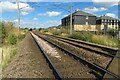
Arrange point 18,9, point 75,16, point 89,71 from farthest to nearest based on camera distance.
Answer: point 75,16 → point 18,9 → point 89,71

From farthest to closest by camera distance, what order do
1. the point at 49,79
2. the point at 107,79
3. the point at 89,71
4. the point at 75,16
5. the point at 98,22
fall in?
the point at 98,22
the point at 75,16
the point at 89,71
the point at 49,79
the point at 107,79

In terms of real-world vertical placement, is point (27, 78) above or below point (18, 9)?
below

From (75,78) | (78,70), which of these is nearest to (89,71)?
(78,70)

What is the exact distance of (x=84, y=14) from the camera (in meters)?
101

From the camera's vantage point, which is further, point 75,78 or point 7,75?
point 7,75

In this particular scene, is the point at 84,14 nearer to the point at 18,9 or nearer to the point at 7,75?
the point at 18,9

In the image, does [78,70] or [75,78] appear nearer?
[75,78]

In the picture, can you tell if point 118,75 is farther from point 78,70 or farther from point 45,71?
point 45,71

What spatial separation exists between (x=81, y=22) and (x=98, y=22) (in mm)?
10505

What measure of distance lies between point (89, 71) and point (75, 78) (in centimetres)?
128

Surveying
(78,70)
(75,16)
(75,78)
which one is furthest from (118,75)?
(75,16)

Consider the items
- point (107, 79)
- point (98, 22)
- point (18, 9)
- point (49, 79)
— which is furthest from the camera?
point (98, 22)

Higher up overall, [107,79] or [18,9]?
[18,9]

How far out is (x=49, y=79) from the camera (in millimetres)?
8133
